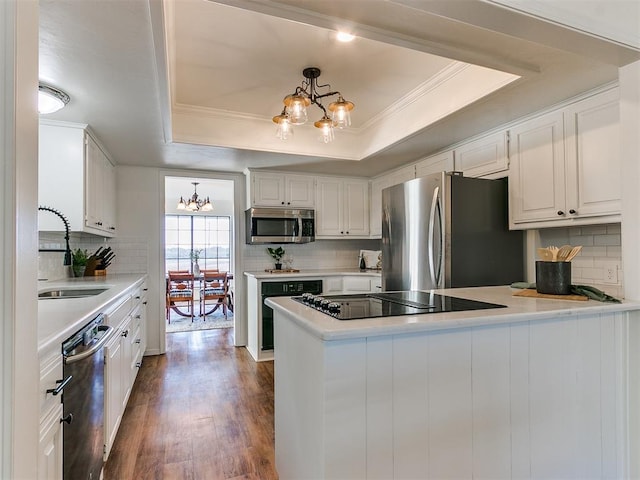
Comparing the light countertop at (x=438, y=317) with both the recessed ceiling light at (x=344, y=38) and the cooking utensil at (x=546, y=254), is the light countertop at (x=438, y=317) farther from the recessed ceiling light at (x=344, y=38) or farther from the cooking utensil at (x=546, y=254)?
the recessed ceiling light at (x=344, y=38)

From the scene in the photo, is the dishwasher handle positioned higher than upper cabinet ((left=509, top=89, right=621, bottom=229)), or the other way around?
upper cabinet ((left=509, top=89, right=621, bottom=229))

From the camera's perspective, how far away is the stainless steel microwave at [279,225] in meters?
Result: 3.93

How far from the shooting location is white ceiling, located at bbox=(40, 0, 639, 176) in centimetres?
139

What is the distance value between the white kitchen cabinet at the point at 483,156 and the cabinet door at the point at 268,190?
6.37ft

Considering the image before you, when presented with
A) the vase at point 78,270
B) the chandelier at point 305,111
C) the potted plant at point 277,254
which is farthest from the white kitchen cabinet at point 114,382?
the potted plant at point 277,254

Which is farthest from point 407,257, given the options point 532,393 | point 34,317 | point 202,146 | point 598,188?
point 34,317

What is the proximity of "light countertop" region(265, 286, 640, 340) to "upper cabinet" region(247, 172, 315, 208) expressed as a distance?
8.32 feet

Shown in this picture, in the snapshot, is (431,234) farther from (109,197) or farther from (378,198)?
(109,197)

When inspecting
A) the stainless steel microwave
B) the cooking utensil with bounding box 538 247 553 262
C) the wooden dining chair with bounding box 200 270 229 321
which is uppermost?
the stainless steel microwave

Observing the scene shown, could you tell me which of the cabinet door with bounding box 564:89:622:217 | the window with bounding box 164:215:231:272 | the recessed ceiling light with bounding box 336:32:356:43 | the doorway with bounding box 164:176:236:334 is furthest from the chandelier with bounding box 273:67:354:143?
the window with bounding box 164:215:231:272

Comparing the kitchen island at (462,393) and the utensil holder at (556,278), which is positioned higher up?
the utensil holder at (556,278)

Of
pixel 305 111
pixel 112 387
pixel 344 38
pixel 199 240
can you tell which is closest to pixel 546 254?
pixel 344 38

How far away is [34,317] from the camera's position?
0.75 metres

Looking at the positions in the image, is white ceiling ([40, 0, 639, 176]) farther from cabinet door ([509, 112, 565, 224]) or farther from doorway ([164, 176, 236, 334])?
doorway ([164, 176, 236, 334])
